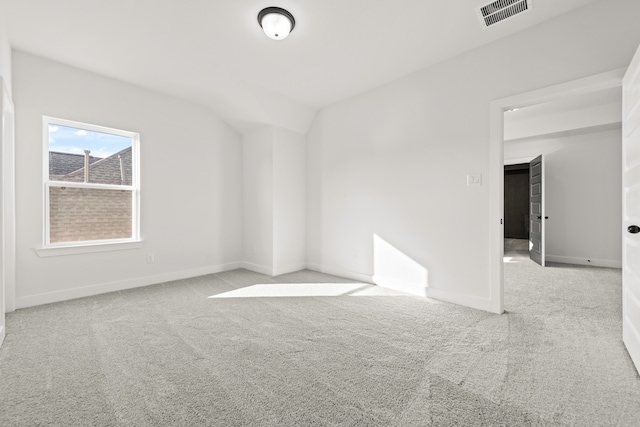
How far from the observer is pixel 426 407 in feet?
5.11

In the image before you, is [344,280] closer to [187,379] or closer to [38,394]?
[187,379]

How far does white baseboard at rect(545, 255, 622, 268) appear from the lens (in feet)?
16.7

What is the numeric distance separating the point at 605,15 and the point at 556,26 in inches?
12.4

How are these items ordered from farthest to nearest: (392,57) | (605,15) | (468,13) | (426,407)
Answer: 1. (392,57)
2. (468,13)
3. (605,15)
4. (426,407)

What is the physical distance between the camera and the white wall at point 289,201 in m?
4.61

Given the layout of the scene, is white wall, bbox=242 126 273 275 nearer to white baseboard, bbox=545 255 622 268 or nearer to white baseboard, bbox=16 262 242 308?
white baseboard, bbox=16 262 242 308

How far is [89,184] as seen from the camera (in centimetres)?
356

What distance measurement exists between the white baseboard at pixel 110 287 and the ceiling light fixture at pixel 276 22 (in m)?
3.44

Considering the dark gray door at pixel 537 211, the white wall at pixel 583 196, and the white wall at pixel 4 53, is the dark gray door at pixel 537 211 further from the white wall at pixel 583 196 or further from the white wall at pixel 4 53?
the white wall at pixel 4 53

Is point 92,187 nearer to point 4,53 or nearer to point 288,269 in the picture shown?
point 4,53

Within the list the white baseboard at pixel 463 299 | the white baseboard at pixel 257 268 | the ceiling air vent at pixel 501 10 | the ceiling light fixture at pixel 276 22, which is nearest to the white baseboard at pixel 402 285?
the white baseboard at pixel 463 299

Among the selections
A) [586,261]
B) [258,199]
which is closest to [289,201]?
[258,199]

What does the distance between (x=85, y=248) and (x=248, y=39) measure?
3.08m

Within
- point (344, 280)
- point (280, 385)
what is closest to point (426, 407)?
point (280, 385)
